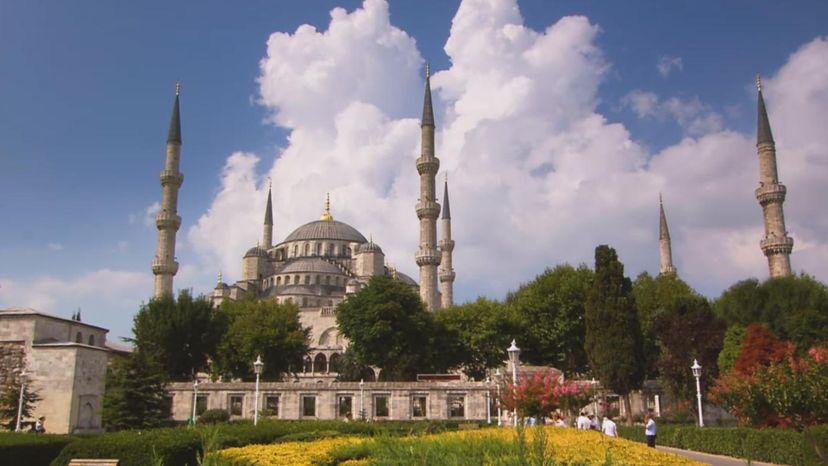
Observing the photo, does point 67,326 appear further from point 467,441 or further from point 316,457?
point 467,441

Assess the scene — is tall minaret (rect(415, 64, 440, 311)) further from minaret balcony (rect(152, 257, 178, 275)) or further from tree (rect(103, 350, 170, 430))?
tree (rect(103, 350, 170, 430))

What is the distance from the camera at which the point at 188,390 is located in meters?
30.8

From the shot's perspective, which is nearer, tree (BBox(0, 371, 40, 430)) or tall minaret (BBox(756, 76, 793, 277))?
tree (BBox(0, 371, 40, 430))

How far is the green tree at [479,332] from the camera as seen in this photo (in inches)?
1495

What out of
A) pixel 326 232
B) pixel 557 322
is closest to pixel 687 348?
pixel 557 322

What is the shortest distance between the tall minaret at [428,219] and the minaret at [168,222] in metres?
16.0

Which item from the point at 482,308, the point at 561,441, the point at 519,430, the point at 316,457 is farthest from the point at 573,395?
the point at 482,308

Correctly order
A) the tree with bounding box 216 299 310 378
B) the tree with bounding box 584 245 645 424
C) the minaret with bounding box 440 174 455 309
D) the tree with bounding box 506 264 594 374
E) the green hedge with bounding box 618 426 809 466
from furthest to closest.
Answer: the minaret with bounding box 440 174 455 309 → the tree with bounding box 216 299 310 378 → the tree with bounding box 506 264 594 374 → the tree with bounding box 584 245 645 424 → the green hedge with bounding box 618 426 809 466

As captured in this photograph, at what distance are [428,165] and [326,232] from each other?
31021mm

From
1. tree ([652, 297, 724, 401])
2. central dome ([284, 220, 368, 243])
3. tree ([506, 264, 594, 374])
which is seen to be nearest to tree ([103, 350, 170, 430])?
tree ([652, 297, 724, 401])

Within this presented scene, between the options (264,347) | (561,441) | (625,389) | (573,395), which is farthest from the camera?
(264,347)

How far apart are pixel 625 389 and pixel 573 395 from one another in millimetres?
11906

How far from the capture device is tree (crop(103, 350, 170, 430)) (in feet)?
72.8

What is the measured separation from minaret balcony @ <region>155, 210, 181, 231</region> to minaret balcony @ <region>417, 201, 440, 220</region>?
16018mm
